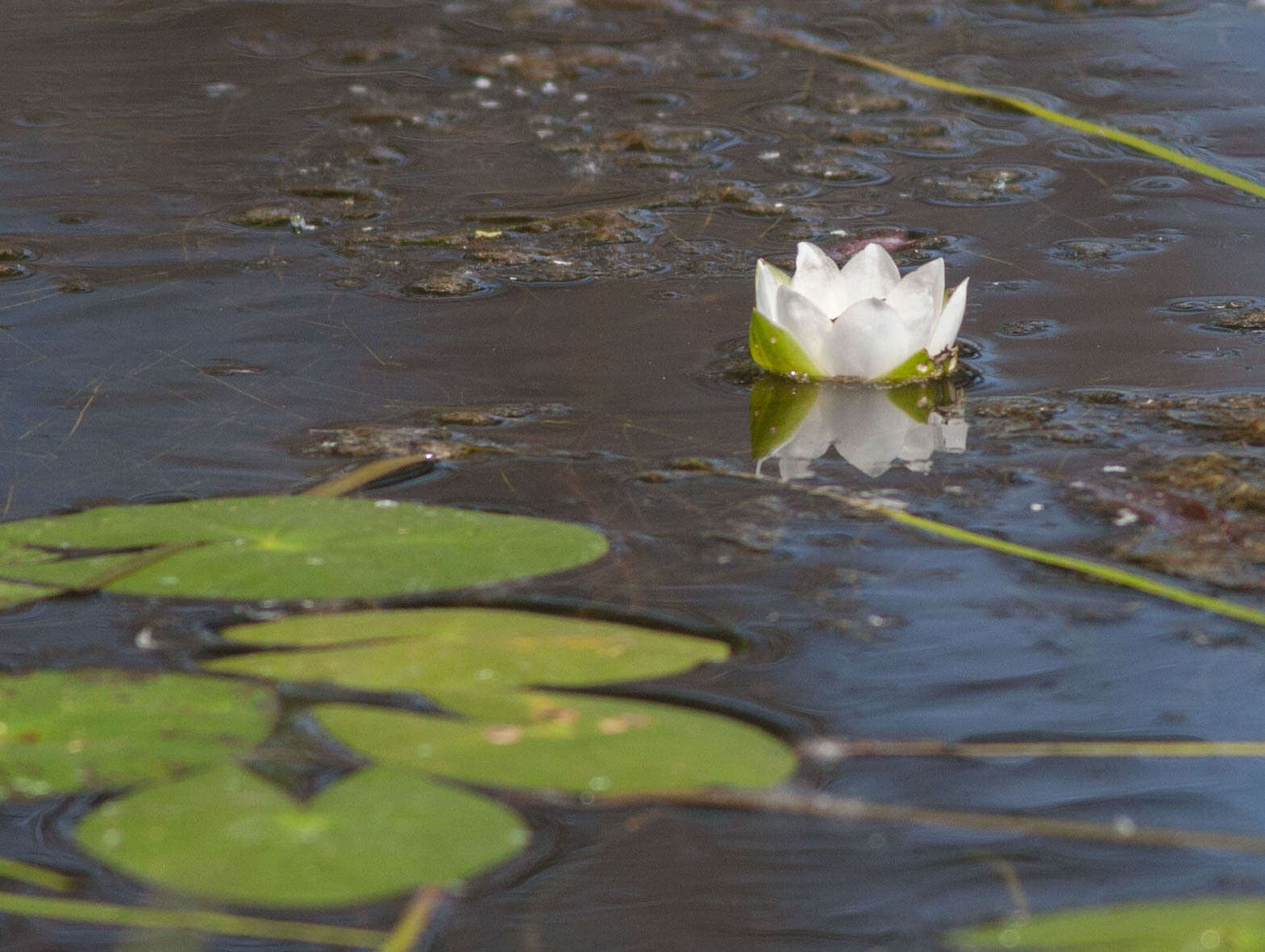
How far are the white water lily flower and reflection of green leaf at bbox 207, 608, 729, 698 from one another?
0.67 meters


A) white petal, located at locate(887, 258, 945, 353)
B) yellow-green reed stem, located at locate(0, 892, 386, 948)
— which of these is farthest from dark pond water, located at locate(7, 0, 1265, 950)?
white petal, located at locate(887, 258, 945, 353)

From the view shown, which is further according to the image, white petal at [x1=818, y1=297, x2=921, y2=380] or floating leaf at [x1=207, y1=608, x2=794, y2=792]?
white petal at [x1=818, y1=297, x2=921, y2=380]

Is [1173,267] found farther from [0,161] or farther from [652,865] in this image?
[0,161]

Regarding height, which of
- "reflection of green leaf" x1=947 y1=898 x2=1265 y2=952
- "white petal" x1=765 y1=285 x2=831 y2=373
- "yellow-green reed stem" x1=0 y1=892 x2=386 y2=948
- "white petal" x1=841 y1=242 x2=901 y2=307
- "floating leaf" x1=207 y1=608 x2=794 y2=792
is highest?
"white petal" x1=841 y1=242 x2=901 y2=307

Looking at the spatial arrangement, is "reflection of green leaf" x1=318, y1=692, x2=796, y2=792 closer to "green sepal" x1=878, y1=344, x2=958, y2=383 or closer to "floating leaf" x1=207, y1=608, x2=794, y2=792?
"floating leaf" x1=207, y1=608, x2=794, y2=792

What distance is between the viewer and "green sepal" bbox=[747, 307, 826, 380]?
1.77m

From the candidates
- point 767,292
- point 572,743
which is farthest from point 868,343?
point 572,743

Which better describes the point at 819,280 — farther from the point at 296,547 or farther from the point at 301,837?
the point at 301,837

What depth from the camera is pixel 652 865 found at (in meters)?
0.93

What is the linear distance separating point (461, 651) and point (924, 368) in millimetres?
892

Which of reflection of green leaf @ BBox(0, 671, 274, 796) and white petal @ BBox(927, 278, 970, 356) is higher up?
white petal @ BBox(927, 278, 970, 356)

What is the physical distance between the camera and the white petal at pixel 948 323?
1752mm

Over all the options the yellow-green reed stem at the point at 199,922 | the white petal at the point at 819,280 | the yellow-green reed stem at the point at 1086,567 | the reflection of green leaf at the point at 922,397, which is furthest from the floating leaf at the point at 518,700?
the white petal at the point at 819,280

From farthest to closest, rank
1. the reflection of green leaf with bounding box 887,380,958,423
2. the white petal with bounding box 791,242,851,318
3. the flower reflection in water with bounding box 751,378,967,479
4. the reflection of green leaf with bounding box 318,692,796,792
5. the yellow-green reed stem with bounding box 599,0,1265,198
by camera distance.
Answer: the yellow-green reed stem with bounding box 599,0,1265,198 → the white petal with bounding box 791,242,851,318 → the reflection of green leaf with bounding box 887,380,958,423 → the flower reflection in water with bounding box 751,378,967,479 → the reflection of green leaf with bounding box 318,692,796,792
